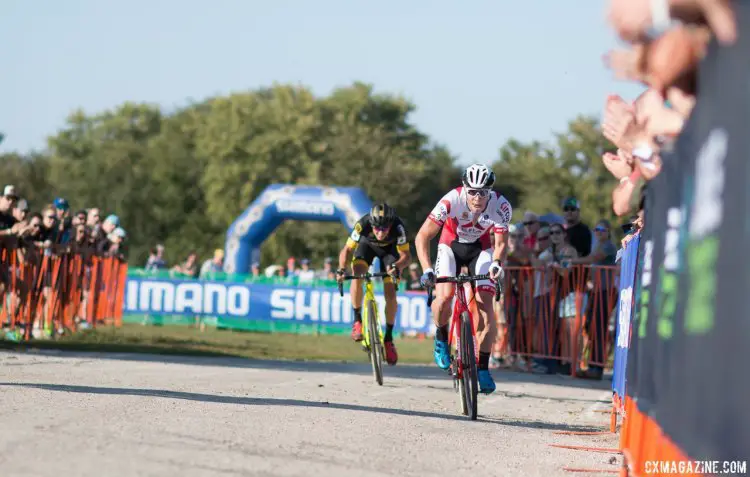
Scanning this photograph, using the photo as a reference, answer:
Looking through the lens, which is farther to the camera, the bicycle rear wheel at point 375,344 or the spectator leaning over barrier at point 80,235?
the spectator leaning over barrier at point 80,235

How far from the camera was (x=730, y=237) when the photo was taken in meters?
4.29

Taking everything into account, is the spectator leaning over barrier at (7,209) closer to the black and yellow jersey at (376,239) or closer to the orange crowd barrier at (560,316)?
the black and yellow jersey at (376,239)

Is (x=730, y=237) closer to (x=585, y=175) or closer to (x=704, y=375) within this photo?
(x=704, y=375)

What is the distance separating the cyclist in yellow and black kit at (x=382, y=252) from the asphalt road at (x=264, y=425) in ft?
2.08

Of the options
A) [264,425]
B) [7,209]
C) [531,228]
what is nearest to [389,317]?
[531,228]

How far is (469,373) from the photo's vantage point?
10430mm

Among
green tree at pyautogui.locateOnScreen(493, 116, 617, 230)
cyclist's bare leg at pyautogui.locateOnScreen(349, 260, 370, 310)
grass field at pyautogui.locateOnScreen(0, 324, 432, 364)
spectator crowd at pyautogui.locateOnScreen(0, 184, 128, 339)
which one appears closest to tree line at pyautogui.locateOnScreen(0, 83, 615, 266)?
green tree at pyautogui.locateOnScreen(493, 116, 617, 230)

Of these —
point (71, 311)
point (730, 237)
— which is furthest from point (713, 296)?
point (71, 311)

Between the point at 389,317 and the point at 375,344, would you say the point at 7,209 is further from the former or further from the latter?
the point at 375,344

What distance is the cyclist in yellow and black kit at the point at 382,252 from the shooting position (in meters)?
14.3

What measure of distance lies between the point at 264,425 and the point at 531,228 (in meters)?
12.2

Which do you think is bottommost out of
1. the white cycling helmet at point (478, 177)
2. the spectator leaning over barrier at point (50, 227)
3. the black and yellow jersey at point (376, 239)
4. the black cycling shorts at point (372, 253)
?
the black cycling shorts at point (372, 253)

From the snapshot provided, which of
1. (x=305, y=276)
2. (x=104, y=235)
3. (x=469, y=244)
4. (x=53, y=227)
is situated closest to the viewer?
(x=469, y=244)

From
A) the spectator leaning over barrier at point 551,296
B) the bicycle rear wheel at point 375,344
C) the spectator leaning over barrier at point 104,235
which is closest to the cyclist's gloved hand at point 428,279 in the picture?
the bicycle rear wheel at point 375,344
